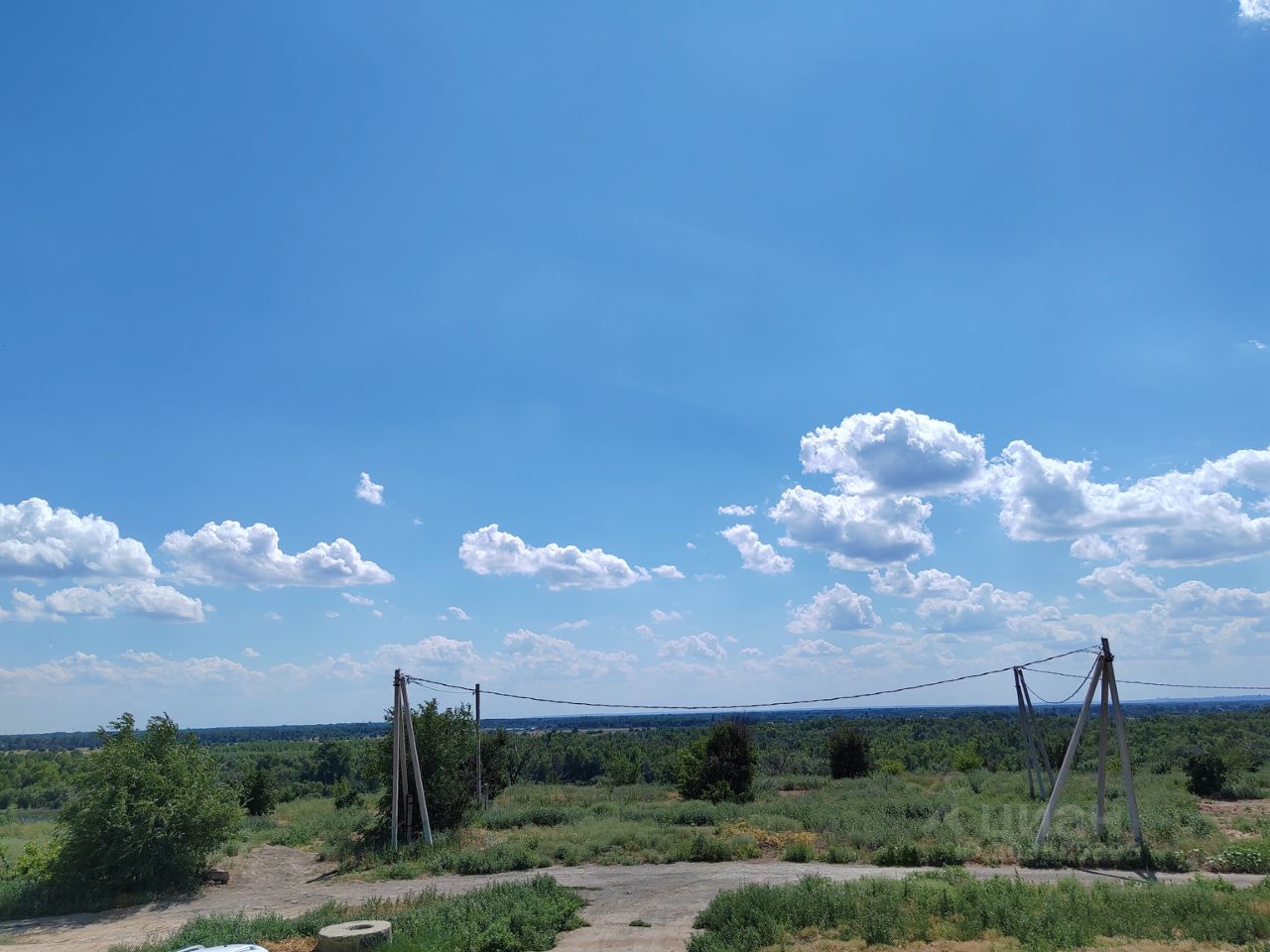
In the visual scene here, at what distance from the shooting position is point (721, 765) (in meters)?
32.7

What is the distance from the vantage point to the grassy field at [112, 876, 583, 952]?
11.9 meters

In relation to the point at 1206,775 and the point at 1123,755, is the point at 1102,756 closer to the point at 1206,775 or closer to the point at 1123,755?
the point at 1123,755

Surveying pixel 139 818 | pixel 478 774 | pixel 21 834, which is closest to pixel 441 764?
pixel 478 774

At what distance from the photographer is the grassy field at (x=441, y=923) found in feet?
39.1

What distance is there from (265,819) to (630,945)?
2331 cm

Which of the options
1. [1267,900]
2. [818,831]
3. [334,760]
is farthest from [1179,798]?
[334,760]

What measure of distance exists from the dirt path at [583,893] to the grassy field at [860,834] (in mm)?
714

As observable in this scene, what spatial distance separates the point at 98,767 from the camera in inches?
711

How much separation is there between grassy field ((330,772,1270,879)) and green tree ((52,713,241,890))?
13.3 feet

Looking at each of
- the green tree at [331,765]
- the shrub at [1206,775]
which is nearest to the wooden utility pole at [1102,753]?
the shrub at [1206,775]

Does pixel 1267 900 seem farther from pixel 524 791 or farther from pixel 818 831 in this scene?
pixel 524 791

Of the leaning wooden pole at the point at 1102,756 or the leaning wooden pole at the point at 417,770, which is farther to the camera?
the leaning wooden pole at the point at 417,770

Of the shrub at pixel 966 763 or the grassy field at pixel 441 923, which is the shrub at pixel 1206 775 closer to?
the shrub at pixel 966 763

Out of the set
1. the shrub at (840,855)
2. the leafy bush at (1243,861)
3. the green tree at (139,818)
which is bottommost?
the shrub at (840,855)
